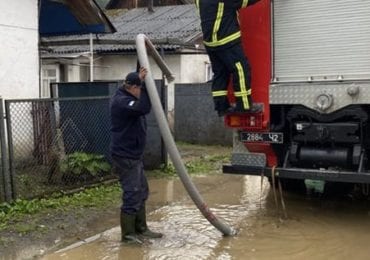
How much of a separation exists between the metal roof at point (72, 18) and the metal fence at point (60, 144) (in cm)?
307

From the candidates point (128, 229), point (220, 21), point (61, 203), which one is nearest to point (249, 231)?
point (128, 229)

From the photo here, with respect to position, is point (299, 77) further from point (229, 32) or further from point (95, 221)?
point (95, 221)

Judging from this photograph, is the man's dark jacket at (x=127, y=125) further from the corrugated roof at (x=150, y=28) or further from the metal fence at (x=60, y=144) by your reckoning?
the corrugated roof at (x=150, y=28)

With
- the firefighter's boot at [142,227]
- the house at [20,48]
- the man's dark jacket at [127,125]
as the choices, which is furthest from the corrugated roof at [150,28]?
the firefighter's boot at [142,227]

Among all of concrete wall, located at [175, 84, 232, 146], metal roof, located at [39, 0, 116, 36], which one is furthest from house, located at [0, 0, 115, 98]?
concrete wall, located at [175, 84, 232, 146]

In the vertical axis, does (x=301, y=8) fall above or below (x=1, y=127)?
above

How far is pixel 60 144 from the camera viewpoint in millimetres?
8898

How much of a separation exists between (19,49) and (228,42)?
16.9ft

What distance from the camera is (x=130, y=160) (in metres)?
6.26

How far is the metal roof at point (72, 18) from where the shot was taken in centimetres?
1216

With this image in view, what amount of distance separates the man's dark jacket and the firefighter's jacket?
119 cm

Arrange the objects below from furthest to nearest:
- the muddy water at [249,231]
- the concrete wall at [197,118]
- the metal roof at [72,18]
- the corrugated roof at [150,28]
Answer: the corrugated roof at [150,28]
the concrete wall at [197,118]
the metal roof at [72,18]
the muddy water at [249,231]

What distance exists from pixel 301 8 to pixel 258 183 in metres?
3.90

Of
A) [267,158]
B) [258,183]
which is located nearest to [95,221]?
[267,158]
